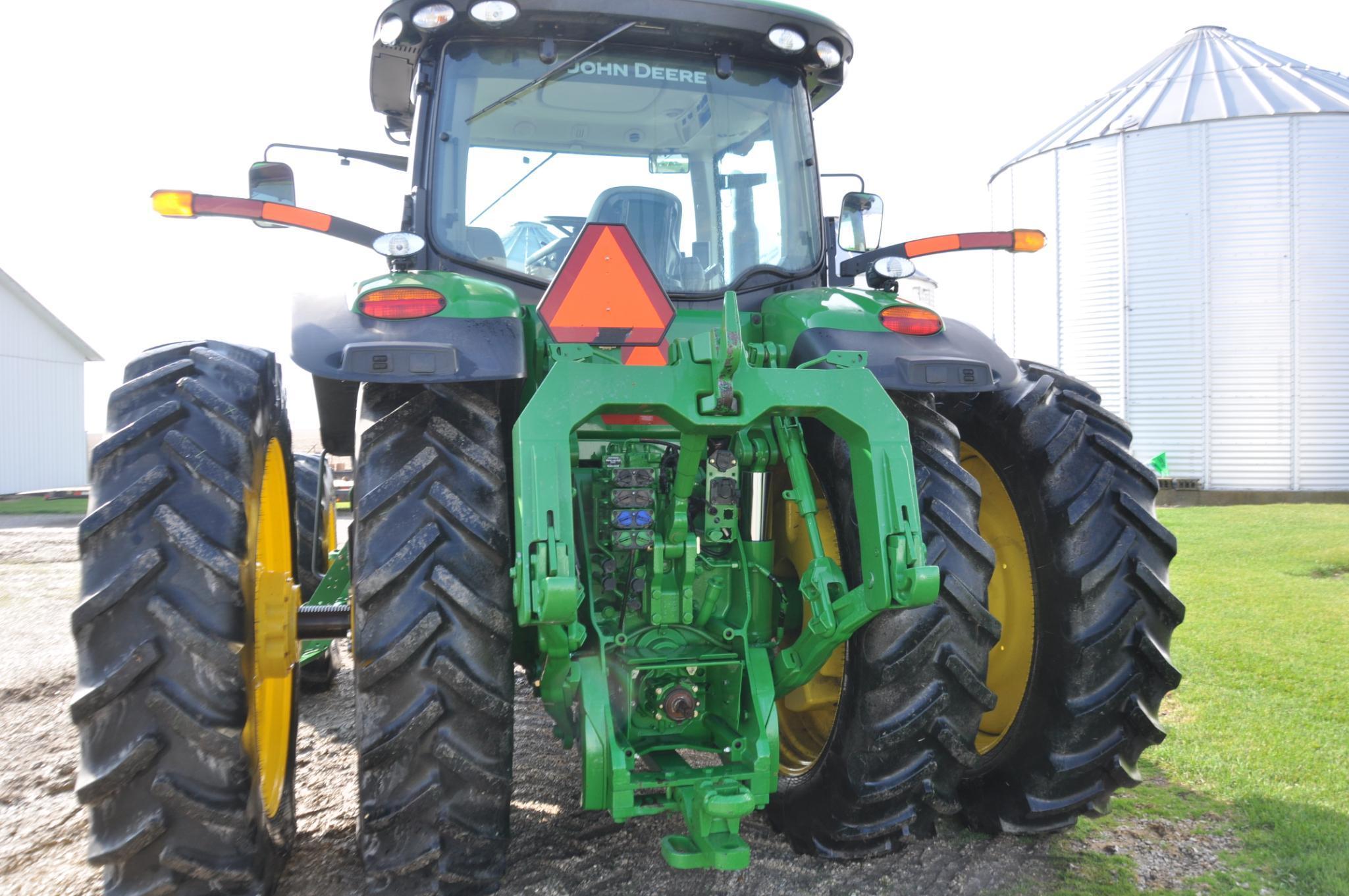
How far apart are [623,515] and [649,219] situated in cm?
118

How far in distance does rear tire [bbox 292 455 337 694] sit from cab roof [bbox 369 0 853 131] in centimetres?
233

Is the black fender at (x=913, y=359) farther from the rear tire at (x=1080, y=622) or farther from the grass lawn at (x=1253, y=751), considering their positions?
the grass lawn at (x=1253, y=751)

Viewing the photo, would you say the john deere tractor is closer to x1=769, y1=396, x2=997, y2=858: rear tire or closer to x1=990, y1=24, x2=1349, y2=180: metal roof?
x1=769, y1=396, x2=997, y2=858: rear tire

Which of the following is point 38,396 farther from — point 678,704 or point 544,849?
point 678,704

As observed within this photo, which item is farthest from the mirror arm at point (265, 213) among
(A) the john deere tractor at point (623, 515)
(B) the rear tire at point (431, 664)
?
(B) the rear tire at point (431, 664)

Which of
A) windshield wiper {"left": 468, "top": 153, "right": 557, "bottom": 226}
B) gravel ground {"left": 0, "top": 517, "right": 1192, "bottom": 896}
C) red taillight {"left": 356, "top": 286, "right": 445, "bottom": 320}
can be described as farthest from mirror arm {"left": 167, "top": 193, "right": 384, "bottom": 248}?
gravel ground {"left": 0, "top": 517, "right": 1192, "bottom": 896}

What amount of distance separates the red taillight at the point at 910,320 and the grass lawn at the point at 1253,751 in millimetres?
1626

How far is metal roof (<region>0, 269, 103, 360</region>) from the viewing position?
24.2m

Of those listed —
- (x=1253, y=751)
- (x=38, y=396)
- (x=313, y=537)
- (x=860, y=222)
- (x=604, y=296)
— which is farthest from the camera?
(x=38, y=396)

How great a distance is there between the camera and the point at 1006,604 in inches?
133

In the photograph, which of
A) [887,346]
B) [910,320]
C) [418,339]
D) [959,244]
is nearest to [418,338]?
[418,339]

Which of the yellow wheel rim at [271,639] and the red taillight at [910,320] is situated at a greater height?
the red taillight at [910,320]

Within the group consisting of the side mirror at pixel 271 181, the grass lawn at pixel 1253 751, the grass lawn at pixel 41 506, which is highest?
Answer: the side mirror at pixel 271 181

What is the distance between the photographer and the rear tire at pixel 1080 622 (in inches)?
117
